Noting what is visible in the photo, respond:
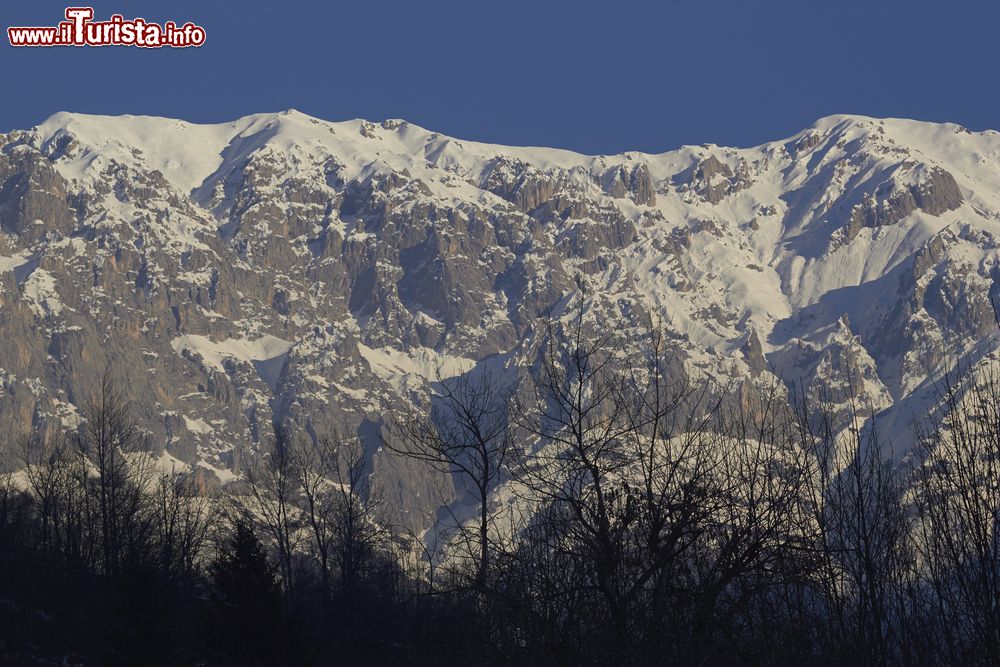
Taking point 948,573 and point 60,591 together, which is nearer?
point 948,573

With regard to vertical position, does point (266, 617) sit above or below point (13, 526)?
below

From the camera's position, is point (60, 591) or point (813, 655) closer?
point (813, 655)

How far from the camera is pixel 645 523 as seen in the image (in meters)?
22.8

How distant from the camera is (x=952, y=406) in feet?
92.7

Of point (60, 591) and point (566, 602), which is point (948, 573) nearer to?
point (566, 602)

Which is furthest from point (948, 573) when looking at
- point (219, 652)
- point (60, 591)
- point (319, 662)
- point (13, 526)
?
point (13, 526)

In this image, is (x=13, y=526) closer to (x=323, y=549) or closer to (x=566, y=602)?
(x=323, y=549)

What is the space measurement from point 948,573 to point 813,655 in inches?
164

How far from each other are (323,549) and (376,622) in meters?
4.43

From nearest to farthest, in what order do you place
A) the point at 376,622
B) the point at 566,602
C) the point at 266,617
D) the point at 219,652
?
the point at 566,602 < the point at 219,652 < the point at 266,617 < the point at 376,622

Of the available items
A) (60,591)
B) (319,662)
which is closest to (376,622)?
(319,662)

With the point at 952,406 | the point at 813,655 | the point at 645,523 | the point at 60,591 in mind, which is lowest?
the point at 813,655

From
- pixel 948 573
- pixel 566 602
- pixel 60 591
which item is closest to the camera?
pixel 566 602

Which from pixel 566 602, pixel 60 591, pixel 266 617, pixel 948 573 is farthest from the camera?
pixel 60 591
